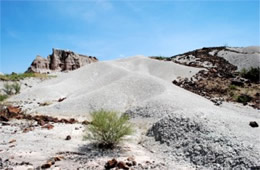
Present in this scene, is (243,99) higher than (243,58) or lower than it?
lower

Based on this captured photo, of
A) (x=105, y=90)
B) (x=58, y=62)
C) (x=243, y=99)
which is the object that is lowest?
(x=243, y=99)

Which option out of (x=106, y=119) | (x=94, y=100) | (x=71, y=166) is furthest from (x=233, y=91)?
(x=71, y=166)

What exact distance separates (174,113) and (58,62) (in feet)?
157

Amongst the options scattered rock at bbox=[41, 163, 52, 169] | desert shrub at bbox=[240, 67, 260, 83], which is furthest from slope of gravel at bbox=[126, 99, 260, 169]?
desert shrub at bbox=[240, 67, 260, 83]

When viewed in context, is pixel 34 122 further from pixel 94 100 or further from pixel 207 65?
pixel 207 65

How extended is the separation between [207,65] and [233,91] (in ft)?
31.0

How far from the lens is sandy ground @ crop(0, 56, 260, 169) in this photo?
6102 millimetres

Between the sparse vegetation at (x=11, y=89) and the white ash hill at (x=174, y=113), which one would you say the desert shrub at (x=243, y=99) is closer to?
the white ash hill at (x=174, y=113)

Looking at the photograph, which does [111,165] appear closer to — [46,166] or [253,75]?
[46,166]

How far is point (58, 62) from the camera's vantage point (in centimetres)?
5312

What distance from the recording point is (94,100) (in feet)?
43.5

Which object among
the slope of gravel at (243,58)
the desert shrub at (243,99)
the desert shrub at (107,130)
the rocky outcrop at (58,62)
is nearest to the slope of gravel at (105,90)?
the desert shrub at (243,99)

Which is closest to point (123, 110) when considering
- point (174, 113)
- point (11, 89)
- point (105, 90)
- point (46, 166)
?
point (105, 90)

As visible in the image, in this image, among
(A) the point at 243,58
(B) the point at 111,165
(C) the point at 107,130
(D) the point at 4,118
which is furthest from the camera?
(A) the point at 243,58
